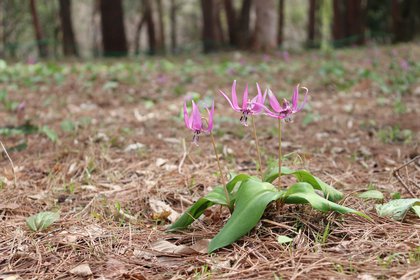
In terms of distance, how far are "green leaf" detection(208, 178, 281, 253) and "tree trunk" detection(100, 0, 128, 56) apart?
11003 mm

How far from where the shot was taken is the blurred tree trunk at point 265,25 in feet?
32.7

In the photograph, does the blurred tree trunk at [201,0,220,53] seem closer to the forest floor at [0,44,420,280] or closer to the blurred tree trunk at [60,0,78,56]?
the blurred tree trunk at [60,0,78,56]

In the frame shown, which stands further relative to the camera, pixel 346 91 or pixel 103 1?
pixel 103 1

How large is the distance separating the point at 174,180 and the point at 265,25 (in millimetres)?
8101

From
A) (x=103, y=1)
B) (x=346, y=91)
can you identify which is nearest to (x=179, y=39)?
(x=103, y=1)

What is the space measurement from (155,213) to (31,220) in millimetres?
502

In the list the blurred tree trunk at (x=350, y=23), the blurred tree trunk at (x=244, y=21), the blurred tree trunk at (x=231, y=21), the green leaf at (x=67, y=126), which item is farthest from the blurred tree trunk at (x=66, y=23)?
the green leaf at (x=67, y=126)

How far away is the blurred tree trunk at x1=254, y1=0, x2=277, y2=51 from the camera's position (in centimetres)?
997

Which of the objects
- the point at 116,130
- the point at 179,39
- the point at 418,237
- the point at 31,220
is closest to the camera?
the point at 418,237

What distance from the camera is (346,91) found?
5.55 m

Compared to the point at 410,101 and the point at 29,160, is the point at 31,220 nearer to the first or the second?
the point at 29,160

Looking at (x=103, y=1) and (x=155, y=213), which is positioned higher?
(x=103, y=1)

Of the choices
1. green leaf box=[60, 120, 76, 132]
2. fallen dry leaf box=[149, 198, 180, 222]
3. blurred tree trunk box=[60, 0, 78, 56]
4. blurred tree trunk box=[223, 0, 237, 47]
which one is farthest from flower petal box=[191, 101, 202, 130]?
blurred tree trunk box=[223, 0, 237, 47]

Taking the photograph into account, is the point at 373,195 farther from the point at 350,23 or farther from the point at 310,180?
the point at 350,23
